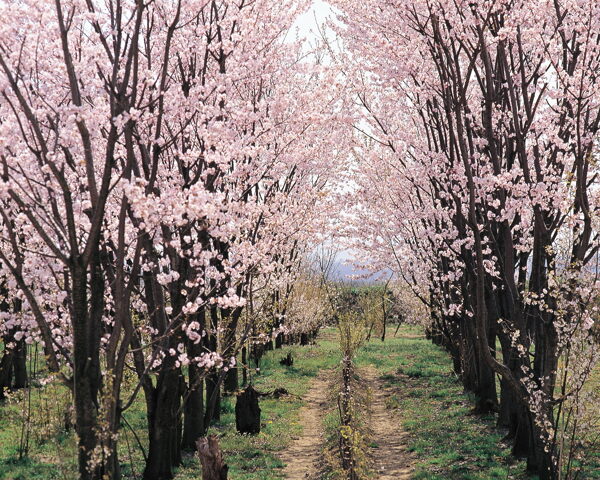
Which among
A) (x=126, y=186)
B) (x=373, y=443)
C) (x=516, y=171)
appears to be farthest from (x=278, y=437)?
(x=126, y=186)

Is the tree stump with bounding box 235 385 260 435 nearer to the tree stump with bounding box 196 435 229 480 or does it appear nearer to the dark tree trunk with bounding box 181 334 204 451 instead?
the dark tree trunk with bounding box 181 334 204 451

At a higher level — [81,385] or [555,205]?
Answer: [555,205]

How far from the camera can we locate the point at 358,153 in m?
20.7

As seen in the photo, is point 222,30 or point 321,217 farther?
point 321,217

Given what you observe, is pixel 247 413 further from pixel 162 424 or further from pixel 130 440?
pixel 162 424

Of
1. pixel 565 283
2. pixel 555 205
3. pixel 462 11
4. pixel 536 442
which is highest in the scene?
pixel 462 11

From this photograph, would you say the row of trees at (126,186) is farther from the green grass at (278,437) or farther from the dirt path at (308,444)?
the dirt path at (308,444)

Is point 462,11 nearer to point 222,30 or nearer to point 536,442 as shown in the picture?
point 222,30

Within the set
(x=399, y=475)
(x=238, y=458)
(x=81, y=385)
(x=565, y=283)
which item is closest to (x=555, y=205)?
(x=565, y=283)

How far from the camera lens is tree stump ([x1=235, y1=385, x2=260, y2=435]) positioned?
538 inches

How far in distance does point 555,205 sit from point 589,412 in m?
2.95

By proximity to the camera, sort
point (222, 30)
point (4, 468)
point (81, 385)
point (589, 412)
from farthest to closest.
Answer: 1. point (222, 30)
2. point (4, 468)
3. point (589, 412)
4. point (81, 385)

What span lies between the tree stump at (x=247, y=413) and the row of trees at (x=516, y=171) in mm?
5100

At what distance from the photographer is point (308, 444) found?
1363 cm
